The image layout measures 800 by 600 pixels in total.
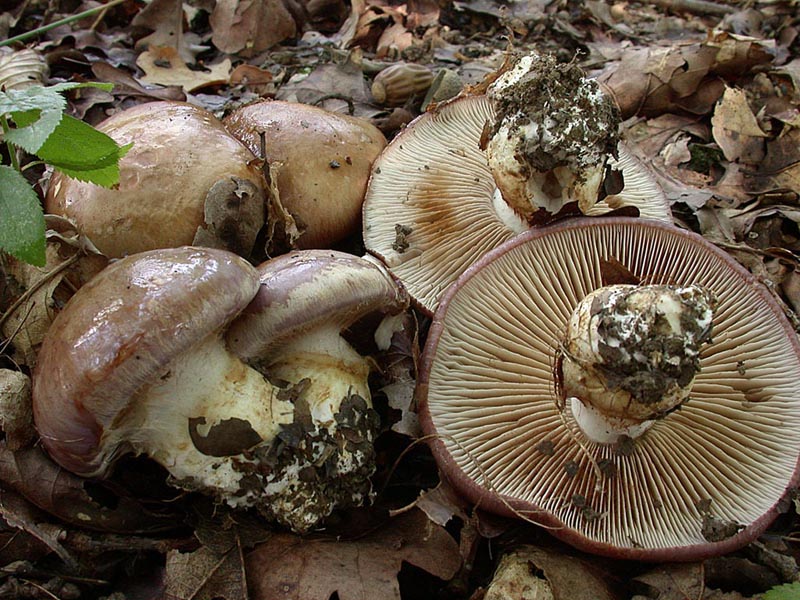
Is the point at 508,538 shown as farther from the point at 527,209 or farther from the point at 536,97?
the point at 536,97

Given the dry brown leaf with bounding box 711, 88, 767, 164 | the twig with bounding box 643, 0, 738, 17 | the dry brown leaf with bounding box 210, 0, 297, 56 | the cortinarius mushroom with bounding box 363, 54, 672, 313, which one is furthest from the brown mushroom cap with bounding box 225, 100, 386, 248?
the twig with bounding box 643, 0, 738, 17

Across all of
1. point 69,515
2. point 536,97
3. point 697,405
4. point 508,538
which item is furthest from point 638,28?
point 69,515

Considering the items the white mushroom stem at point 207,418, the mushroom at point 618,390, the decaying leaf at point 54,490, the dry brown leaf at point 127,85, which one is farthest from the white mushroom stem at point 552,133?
the dry brown leaf at point 127,85

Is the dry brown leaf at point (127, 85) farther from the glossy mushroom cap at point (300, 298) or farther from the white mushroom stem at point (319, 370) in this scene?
the white mushroom stem at point (319, 370)

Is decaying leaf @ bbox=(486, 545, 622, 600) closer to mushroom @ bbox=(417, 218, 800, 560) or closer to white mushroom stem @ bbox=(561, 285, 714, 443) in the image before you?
mushroom @ bbox=(417, 218, 800, 560)

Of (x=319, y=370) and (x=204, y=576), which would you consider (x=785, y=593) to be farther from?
(x=204, y=576)

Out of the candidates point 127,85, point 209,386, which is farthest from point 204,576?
point 127,85
